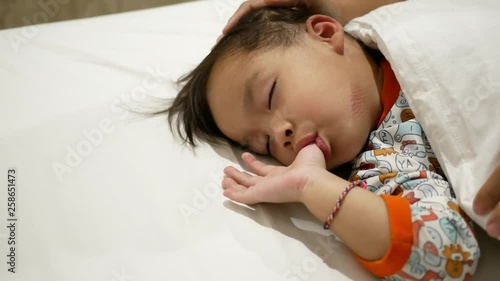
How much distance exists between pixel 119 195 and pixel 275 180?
0.91ft

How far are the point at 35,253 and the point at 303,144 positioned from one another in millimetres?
478

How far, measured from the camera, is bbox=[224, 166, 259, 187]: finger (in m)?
0.88

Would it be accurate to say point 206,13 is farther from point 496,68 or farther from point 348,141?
point 496,68

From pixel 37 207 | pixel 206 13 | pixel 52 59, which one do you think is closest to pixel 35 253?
pixel 37 207

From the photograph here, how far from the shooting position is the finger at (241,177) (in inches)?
34.5

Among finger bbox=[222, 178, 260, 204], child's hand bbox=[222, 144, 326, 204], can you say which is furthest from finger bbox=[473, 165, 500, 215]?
finger bbox=[222, 178, 260, 204]

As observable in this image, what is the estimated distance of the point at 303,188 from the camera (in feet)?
2.59
